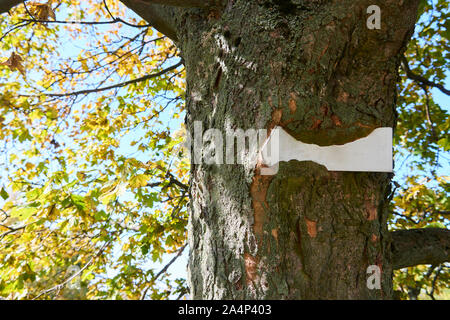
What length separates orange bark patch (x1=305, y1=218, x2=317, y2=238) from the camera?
1.38 m

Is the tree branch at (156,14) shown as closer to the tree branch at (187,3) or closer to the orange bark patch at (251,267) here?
the tree branch at (187,3)

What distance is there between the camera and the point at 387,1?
1.56 m

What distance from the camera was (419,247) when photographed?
187cm

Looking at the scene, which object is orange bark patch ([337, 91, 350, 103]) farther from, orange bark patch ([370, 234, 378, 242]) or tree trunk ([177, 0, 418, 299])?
orange bark patch ([370, 234, 378, 242])

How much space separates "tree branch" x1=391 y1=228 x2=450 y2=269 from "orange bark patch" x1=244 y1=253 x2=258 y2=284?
0.78 m

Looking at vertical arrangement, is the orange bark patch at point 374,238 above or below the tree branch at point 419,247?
above

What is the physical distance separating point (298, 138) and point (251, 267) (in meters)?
0.54

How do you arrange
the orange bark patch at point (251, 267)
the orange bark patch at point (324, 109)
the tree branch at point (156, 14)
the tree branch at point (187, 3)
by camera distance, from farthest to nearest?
the tree branch at point (156, 14) → the tree branch at point (187, 3) → the orange bark patch at point (324, 109) → the orange bark patch at point (251, 267)

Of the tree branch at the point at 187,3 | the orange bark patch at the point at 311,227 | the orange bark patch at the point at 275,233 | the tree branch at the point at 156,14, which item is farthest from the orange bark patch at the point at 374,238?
the tree branch at the point at 156,14

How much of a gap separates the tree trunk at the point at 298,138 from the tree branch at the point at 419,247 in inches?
9.1

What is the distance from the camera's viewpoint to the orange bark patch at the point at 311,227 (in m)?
1.38
